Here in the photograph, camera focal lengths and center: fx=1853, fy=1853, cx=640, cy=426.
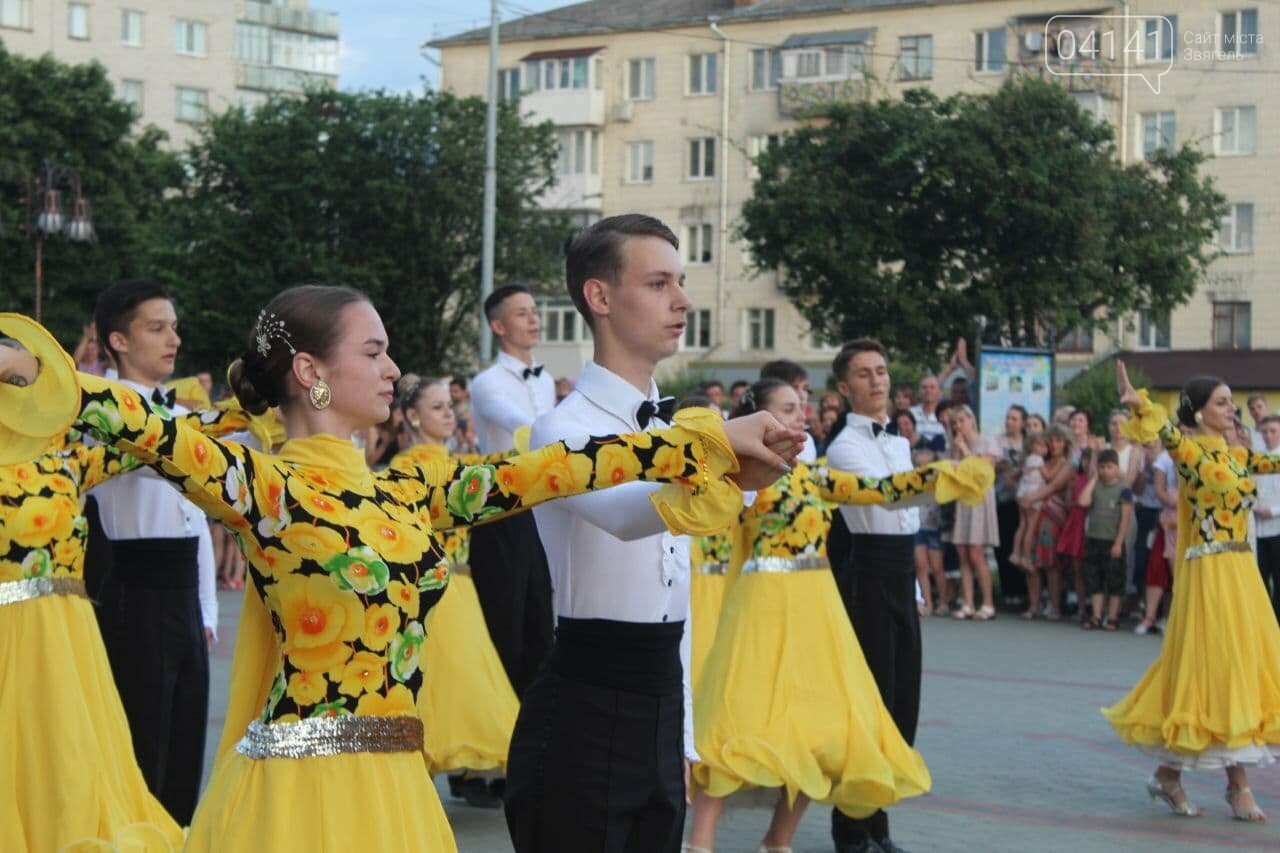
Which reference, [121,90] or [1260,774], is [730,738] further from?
[121,90]

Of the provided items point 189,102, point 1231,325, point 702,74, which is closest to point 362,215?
point 702,74

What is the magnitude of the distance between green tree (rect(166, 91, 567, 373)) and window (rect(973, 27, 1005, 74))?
13116 mm

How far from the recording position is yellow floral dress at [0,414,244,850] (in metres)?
6.25

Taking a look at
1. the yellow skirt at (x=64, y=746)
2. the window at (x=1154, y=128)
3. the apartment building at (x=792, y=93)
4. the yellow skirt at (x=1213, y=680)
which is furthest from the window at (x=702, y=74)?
the yellow skirt at (x=64, y=746)

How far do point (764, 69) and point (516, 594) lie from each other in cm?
4618

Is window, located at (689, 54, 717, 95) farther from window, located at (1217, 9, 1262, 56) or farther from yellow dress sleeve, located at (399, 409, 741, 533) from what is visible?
yellow dress sleeve, located at (399, 409, 741, 533)

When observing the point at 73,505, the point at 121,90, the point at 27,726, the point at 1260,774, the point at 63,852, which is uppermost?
the point at 121,90

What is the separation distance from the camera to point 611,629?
187 inches

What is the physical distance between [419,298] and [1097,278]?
1578 centimetres

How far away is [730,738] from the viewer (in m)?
7.60

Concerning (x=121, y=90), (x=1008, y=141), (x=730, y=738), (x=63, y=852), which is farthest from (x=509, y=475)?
(x=121, y=90)

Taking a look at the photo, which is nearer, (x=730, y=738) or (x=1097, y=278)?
(x=730, y=738)

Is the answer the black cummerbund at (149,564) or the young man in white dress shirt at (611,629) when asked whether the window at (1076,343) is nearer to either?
the black cummerbund at (149,564)

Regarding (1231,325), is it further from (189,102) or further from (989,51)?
(189,102)
